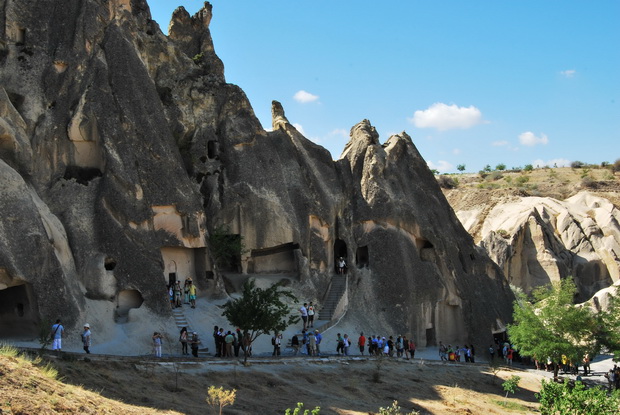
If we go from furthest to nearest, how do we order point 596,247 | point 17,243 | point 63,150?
point 596,247 → point 63,150 → point 17,243

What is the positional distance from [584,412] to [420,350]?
1999 cm

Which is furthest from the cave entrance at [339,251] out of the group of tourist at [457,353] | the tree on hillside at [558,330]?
the tree on hillside at [558,330]

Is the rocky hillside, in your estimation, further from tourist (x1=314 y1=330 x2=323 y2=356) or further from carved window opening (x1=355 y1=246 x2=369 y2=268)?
tourist (x1=314 y1=330 x2=323 y2=356)

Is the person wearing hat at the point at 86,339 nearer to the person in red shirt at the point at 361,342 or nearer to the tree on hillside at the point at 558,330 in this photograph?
the person in red shirt at the point at 361,342

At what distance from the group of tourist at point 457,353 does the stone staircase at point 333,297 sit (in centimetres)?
617

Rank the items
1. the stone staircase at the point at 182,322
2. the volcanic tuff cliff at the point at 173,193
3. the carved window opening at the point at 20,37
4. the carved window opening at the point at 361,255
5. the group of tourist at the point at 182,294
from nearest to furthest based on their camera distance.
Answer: the volcanic tuff cliff at the point at 173,193, the stone staircase at the point at 182,322, the group of tourist at the point at 182,294, the carved window opening at the point at 20,37, the carved window opening at the point at 361,255

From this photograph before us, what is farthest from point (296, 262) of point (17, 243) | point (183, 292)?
point (17, 243)

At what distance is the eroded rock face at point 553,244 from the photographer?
63.4 m

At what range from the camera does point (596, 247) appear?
67875 mm

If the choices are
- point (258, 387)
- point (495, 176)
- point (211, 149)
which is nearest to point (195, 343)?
point (258, 387)

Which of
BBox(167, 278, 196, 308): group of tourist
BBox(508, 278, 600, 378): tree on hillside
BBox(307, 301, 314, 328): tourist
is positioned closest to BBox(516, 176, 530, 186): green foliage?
BBox(508, 278, 600, 378): tree on hillside

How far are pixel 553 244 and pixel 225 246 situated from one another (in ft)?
129

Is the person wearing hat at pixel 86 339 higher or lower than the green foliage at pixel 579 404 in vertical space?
higher

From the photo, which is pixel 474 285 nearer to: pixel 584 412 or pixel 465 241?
pixel 465 241
